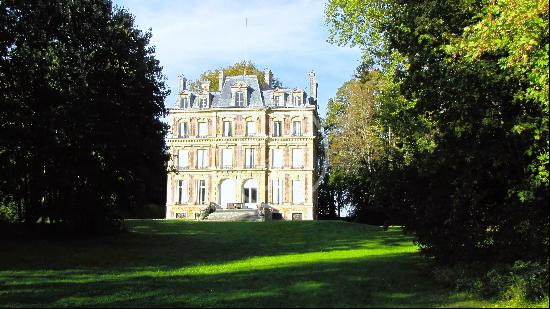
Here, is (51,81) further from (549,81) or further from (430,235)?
(549,81)

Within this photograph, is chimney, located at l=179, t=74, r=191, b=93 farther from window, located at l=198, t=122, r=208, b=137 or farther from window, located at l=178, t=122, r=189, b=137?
window, located at l=198, t=122, r=208, b=137

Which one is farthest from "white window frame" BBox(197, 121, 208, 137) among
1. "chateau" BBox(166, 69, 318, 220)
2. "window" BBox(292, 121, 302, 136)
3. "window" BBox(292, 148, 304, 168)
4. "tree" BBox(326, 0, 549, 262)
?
"tree" BBox(326, 0, 549, 262)

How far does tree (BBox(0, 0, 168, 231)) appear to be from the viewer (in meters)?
21.3

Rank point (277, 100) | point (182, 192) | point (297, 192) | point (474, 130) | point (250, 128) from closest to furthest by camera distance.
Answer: point (474, 130)
point (297, 192)
point (250, 128)
point (277, 100)
point (182, 192)

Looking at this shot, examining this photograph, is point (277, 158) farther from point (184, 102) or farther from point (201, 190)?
point (184, 102)

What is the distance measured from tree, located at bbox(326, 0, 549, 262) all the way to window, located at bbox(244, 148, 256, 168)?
43.1m

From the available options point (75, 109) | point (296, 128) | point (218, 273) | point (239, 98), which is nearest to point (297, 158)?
point (296, 128)

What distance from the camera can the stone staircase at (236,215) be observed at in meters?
50.2

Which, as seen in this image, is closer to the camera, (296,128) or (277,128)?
(296,128)

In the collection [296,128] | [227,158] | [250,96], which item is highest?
[250,96]

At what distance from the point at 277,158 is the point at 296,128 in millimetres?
3679

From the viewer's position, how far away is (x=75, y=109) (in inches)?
833

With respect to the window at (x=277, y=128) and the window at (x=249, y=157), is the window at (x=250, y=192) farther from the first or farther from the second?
the window at (x=277, y=128)

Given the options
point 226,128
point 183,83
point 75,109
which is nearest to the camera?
point 75,109
